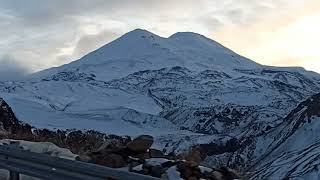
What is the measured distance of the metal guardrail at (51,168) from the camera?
8.94 m

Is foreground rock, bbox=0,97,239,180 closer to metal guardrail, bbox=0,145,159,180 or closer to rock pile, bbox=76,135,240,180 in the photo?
rock pile, bbox=76,135,240,180

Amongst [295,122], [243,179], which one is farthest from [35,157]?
[295,122]

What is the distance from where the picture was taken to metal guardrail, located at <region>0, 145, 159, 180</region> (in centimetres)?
894

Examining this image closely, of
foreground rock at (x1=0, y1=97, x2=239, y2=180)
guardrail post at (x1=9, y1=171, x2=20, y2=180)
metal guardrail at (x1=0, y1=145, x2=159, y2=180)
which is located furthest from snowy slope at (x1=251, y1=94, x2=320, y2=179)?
guardrail post at (x1=9, y1=171, x2=20, y2=180)

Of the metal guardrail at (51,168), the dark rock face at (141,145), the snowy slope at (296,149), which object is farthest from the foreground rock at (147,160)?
the snowy slope at (296,149)

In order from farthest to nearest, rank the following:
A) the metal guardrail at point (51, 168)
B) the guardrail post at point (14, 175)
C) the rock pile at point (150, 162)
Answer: the guardrail post at point (14, 175), the rock pile at point (150, 162), the metal guardrail at point (51, 168)

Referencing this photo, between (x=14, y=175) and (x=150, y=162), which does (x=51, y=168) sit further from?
(x=150, y=162)

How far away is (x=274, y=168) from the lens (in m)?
84.0

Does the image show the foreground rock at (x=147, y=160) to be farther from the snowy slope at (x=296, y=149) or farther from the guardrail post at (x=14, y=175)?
the snowy slope at (x=296, y=149)

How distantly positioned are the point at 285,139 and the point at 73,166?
348 feet

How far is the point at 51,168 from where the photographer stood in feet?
34.6

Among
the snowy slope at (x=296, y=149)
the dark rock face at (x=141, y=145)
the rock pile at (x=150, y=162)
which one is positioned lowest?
the snowy slope at (x=296, y=149)

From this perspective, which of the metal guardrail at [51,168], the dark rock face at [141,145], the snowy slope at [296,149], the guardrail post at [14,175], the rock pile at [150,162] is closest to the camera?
the metal guardrail at [51,168]

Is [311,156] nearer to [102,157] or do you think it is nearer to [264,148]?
[264,148]
